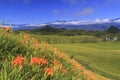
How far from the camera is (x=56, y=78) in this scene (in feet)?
25.6

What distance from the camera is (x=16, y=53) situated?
9.87 m

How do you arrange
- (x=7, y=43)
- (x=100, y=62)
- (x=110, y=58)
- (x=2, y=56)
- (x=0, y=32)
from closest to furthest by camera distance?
(x=2, y=56) < (x=7, y=43) < (x=0, y=32) < (x=100, y=62) < (x=110, y=58)

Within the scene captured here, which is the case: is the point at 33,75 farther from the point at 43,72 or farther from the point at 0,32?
the point at 0,32

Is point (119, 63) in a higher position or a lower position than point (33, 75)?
lower

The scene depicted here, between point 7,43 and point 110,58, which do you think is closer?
point 7,43

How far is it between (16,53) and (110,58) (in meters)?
47.0

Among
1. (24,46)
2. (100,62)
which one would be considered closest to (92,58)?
(100,62)

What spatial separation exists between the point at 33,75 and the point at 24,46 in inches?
115

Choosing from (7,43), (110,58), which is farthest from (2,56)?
(110,58)

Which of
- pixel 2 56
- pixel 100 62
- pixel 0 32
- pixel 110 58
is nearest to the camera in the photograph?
pixel 2 56

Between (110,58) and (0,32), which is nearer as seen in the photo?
(0,32)

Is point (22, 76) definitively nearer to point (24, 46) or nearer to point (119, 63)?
point (24, 46)

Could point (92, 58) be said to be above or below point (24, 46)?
below

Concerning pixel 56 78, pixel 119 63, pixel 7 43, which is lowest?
pixel 119 63
